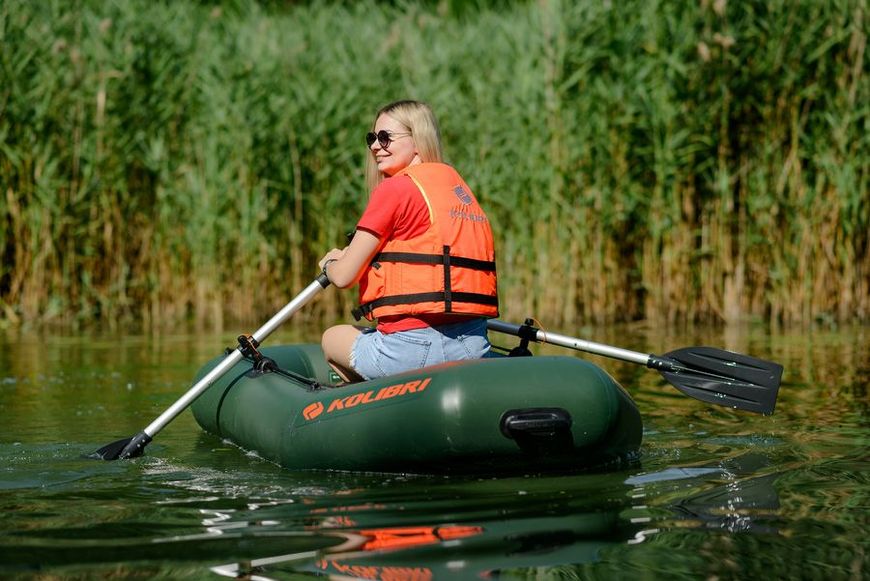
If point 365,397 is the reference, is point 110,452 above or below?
below

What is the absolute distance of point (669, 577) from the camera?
9.29 ft

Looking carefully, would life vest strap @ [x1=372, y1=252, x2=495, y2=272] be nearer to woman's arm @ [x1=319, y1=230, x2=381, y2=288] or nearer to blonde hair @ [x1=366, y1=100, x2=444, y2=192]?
woman's arm @ [x1=319, y1=230, x2=381, y2=288]

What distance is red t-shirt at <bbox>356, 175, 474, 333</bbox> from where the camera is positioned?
171 inches

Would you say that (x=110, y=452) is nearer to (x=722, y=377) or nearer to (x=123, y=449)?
(x=123, y=449)

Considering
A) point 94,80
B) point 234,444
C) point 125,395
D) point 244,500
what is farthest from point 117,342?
point 244,500

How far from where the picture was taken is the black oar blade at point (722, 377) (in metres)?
4.71

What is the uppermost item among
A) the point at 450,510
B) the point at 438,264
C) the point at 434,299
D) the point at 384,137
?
the point at 384,137

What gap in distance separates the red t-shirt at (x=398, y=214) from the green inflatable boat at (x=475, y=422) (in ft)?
1.31

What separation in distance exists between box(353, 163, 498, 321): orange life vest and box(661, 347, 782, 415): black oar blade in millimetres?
817

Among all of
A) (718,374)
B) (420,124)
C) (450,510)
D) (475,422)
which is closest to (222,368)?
(420,124)

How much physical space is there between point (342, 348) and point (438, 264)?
54 cm

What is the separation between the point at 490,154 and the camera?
31.5ft

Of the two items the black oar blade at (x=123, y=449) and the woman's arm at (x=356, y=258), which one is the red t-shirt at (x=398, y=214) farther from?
the black oar blade at (x=123, y=449)

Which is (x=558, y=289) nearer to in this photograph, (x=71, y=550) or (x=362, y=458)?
(x=362, y=458)
